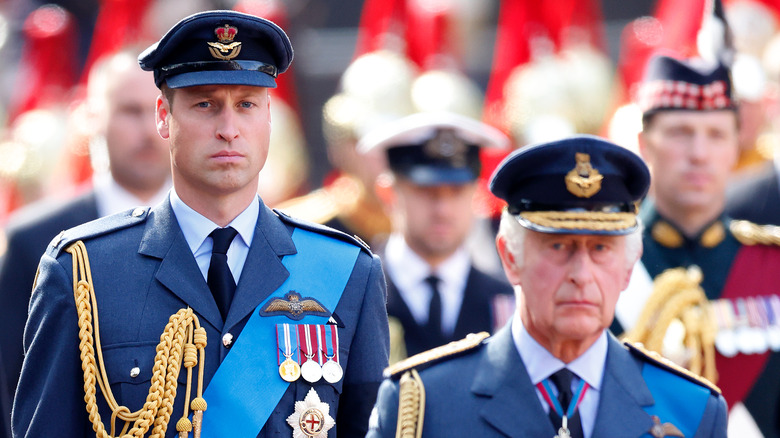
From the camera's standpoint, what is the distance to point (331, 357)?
13.6ft

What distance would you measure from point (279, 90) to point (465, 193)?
471 cm

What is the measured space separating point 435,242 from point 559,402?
9.65ft

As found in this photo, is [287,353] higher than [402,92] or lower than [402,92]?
lower

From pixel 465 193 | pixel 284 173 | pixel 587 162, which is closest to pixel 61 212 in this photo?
pixel 465 193

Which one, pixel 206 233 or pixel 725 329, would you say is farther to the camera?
pixel 725 329

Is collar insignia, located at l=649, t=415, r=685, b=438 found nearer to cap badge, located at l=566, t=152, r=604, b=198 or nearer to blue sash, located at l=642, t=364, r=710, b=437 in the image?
blue sash, located at l=642, t=364, r=710, b=437

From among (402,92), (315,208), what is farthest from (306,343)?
(402,92)

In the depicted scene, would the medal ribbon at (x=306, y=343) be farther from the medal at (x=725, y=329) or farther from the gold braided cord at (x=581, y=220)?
the medal at (x=725, y=329)

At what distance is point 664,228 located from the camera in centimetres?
623

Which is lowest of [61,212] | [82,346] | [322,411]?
→ [322,411]

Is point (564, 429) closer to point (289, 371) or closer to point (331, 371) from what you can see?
point (331, 371)

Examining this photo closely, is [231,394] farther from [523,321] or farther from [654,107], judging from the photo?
[654,107]

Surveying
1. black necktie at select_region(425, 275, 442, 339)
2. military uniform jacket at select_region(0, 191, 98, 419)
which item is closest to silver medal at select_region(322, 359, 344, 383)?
military uniform jacket at select_region(0, 191, 98, 419)

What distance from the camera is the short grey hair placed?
4.19 metres
